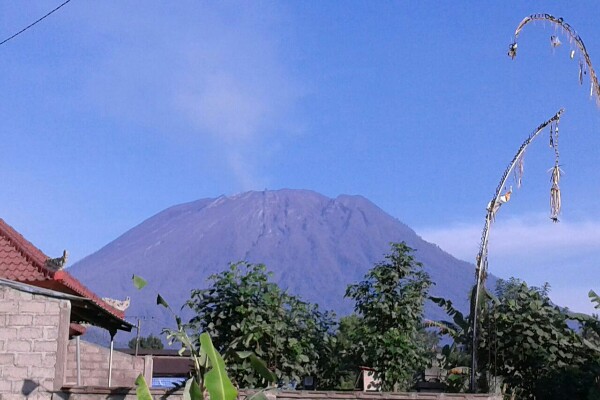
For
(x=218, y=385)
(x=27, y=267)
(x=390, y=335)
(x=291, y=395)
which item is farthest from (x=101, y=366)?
(x=218, y=385)

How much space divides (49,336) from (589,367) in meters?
10.8

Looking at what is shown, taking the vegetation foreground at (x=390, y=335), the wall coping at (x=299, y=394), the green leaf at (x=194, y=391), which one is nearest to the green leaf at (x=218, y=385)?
the green leaf at (x=194, y=391)

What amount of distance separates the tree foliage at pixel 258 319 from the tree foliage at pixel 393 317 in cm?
183

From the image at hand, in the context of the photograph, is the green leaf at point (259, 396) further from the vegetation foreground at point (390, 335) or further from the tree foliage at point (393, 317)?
the tree foliage at point (393, 317)

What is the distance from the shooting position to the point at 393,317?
65.6ft

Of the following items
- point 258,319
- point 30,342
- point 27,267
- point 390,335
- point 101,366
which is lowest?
point 101,366

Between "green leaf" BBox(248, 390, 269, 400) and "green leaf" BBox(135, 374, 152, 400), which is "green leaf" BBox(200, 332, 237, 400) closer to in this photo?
"green leaf" BBox(248, 390, 269, 400)

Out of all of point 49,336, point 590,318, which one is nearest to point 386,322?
point 590,318

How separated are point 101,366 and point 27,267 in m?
2.43

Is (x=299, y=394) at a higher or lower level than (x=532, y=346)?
lower

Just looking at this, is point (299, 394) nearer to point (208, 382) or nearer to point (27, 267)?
point (208, 382)

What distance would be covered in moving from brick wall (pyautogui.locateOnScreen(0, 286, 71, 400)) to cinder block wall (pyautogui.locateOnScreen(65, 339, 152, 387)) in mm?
4618

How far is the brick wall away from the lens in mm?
12344

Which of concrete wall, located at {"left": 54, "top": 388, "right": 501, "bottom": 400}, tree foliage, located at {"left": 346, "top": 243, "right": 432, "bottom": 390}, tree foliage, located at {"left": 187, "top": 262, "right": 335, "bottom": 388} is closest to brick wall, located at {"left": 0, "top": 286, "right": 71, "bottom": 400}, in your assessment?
concrete wall, located at {"left": 54, "top": 388, "right": 501, "bottom": 400}
